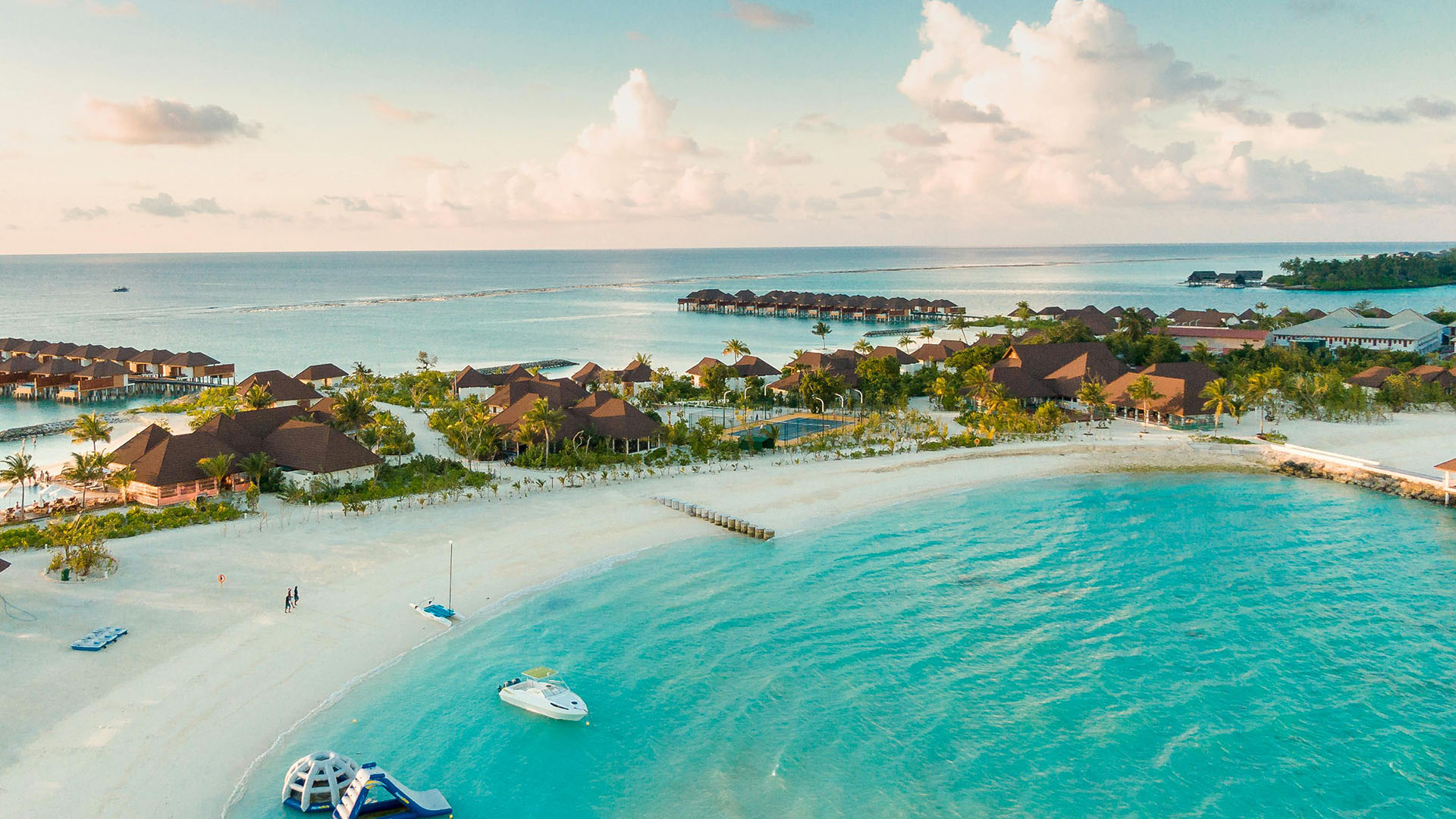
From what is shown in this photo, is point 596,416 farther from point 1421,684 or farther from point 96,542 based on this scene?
point 1421,684

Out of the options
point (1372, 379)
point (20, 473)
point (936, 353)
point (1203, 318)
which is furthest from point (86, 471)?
point (1203, 318)

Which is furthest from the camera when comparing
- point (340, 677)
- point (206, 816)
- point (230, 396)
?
point (230, 396)

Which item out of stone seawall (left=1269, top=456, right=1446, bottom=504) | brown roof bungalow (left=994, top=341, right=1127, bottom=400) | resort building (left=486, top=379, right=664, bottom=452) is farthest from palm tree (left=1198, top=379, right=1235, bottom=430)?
resort building (left=486, top=379, right=664, bottom=452)

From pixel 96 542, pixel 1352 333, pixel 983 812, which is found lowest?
pixel 983 812

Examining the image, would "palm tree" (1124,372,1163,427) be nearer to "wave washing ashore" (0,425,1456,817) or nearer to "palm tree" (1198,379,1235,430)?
"palm tree" (1198,379,1235,430)

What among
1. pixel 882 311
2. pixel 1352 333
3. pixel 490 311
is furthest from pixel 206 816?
pixel 490 311

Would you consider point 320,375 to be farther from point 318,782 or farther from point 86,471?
point 318,782

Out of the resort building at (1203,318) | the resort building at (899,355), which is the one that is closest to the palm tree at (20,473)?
the resort building at (899,355)

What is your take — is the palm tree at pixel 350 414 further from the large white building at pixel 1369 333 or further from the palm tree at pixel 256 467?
the large white building at pixel 1369 333
